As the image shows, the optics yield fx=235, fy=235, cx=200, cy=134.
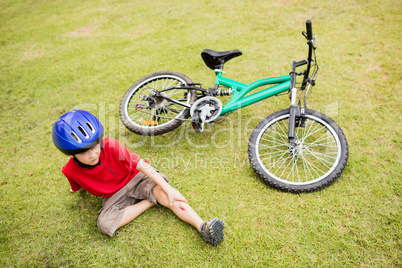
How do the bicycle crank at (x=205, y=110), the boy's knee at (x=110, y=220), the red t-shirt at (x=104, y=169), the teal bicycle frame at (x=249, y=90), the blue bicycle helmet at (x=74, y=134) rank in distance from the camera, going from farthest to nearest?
the bicycle crank at (x=205, y=110), the teal bicycle frame at (x=249, y=90), the boy's knee at (x=110, y=220), the red t-shirt at (x=104, y=169), the blue bicycle helmet at (x=74, y=134)

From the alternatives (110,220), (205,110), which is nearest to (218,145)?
(205,110)

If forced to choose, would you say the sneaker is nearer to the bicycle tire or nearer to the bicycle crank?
the bicycle crank

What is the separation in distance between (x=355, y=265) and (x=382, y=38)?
4707 millimetres

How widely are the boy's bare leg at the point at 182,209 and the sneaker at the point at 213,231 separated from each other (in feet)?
0.31

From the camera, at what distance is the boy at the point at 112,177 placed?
210 centimetres

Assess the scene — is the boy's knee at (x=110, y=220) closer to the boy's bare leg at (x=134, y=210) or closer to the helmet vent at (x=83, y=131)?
the boy's bare leg at (x=134, y=210)

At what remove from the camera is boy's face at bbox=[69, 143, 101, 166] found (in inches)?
86.2

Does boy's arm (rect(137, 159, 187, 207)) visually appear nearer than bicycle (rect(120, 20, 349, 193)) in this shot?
Yes

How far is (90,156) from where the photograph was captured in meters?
2.20

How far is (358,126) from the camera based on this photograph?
3361 millimetres

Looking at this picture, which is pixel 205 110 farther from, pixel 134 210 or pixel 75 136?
pixel 75 136

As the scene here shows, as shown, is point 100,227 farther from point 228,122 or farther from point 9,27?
point 9,27

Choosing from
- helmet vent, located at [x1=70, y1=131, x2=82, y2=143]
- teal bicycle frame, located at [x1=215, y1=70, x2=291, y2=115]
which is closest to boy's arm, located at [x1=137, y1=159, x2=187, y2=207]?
helmet vent, located at [x1=70, y1=131, x2=82, y2=143]

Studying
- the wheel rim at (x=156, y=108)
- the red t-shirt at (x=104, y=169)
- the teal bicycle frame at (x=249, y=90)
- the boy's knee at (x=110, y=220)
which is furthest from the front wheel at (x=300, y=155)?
the boy's knee at (x=110, y=220)
